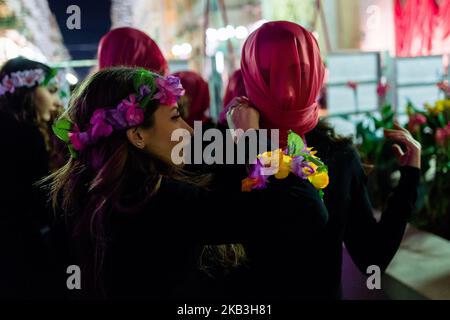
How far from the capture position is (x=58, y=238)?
1864 mm

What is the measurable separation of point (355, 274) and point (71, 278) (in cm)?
122

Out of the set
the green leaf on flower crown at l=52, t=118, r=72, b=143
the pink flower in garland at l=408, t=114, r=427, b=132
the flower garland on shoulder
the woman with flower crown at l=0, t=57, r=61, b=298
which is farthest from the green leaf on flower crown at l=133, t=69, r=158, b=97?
the pink flower in garland at l=408, t=114, r=427, b=132

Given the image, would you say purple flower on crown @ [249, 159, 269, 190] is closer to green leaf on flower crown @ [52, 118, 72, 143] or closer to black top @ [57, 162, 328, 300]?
black top @ [57, 162, 328, 300]

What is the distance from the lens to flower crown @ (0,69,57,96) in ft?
6.45

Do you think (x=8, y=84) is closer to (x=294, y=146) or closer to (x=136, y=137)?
(x=136, y=137)

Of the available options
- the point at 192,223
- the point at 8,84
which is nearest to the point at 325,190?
the point at 192,223

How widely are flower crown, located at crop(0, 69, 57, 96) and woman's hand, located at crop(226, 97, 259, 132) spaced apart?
127 cm

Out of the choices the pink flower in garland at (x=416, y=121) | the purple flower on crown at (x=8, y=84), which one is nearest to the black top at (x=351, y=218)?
the pink flower in garland at (x=416, y=121)

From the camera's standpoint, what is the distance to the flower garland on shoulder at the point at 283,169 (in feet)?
2.76

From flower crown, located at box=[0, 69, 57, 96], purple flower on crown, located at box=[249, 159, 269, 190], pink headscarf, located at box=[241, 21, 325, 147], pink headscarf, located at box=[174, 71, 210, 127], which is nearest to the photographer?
purple flower on crown, located at box=[249, 159, 269, 190]

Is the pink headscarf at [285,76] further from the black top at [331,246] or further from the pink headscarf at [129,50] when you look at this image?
the pink headscarf at [129,50]

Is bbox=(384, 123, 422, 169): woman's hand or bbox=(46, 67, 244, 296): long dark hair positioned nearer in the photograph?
bbox=(46, 67, 244, 296): long dark hair

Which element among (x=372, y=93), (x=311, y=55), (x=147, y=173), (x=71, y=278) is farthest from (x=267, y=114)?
(x=372, y=93)

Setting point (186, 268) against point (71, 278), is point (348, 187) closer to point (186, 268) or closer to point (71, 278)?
point (186, 268)
